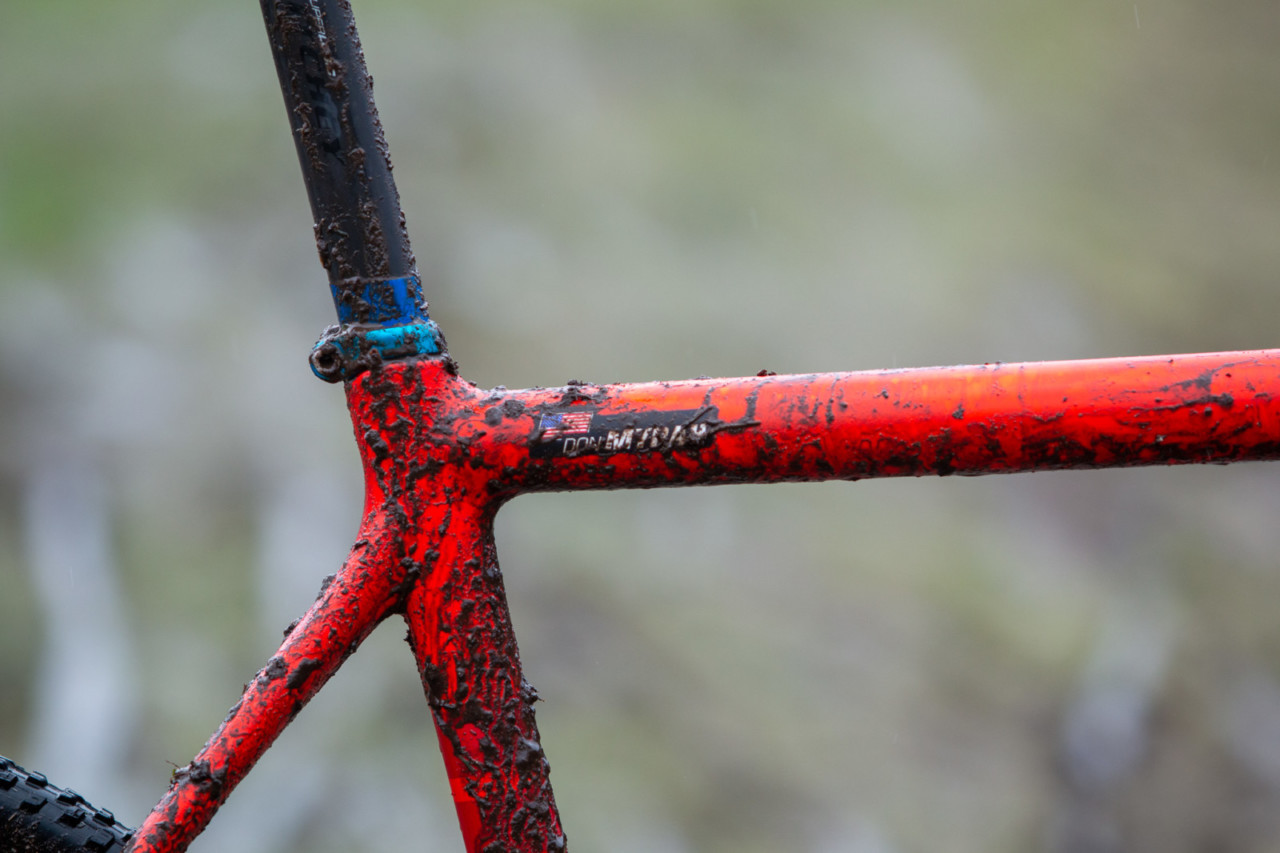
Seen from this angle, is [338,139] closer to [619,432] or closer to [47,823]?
[619,432]

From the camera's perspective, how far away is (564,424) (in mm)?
439

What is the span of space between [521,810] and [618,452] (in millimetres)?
189

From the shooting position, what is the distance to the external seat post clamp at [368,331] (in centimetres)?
46

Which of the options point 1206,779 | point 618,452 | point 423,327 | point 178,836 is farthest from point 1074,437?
point 1206,779

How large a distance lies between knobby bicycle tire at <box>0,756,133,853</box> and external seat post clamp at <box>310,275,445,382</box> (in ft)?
0.94

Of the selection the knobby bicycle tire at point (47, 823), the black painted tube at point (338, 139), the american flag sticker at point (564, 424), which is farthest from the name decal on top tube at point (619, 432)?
the knobby bicycle tire at point (47, 823)

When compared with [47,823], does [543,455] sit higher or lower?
higher

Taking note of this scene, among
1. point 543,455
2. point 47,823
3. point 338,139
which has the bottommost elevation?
point 47,823

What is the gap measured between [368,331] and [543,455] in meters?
0.11

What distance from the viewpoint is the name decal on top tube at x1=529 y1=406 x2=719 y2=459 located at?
42 centimetres

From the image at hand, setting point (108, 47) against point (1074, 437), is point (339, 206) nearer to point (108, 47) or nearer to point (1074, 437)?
point (1074, 437)

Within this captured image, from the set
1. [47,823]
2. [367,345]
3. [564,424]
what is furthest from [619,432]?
[47,823]

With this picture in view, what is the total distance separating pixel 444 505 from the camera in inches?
17.9


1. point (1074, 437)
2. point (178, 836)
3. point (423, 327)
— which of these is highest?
point (423, 327)
